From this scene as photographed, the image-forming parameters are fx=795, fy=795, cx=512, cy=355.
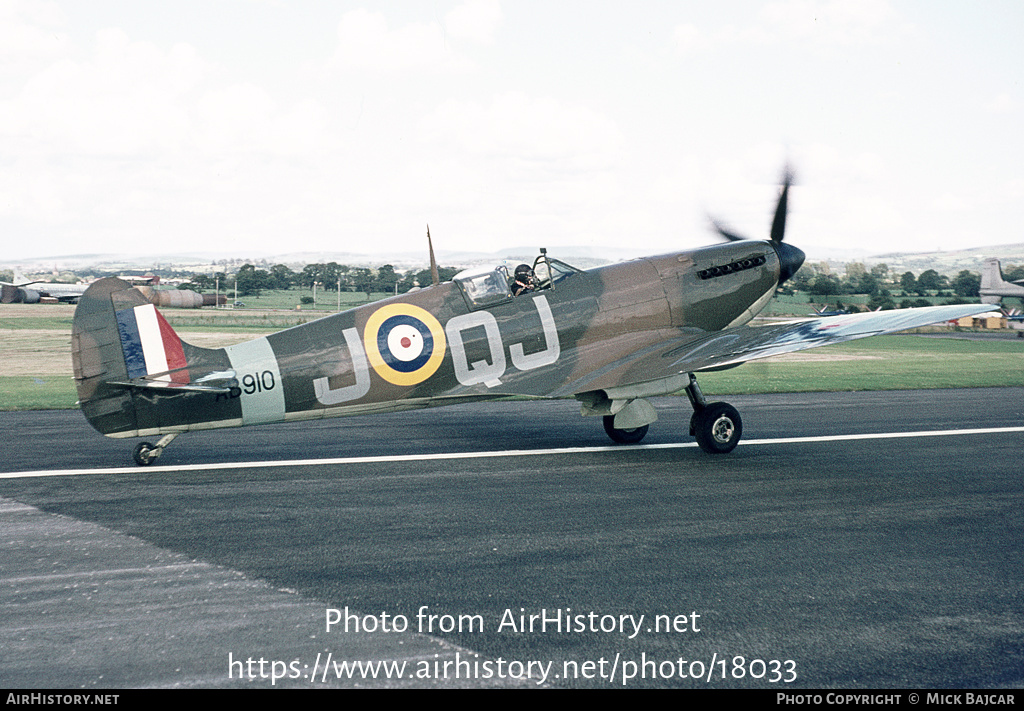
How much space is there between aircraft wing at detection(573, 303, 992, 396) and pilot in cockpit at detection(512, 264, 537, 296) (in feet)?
4.69

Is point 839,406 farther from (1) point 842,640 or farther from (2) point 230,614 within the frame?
Answer: (2) point 230,614

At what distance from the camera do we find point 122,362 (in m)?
8.87

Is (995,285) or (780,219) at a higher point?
(780,219)

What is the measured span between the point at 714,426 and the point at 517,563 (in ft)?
17.1

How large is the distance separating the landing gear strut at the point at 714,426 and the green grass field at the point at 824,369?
755 cm

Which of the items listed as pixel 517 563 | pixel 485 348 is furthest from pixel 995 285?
pixel 517 563

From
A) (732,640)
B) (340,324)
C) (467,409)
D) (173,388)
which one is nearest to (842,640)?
(732,640)

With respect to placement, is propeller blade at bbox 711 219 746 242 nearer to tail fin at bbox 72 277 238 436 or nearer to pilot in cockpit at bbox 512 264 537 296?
pilot in cockpit at bbox 512 264 537 296

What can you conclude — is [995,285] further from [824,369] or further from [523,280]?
[523,280]

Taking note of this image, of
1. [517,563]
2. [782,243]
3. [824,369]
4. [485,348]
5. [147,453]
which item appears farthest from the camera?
[824,369]

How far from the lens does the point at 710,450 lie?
424 inches

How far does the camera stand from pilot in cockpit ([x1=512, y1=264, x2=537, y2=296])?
10.6 m

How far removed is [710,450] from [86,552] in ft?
24.6

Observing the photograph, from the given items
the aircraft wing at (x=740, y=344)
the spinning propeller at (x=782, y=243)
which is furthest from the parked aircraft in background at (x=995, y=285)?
the aircraft wing at (x=740, y=344)
